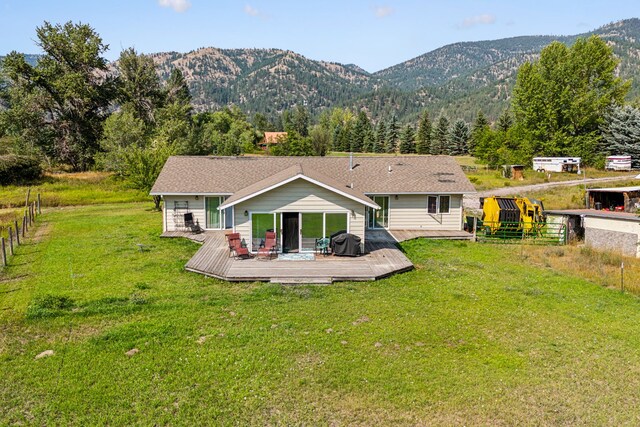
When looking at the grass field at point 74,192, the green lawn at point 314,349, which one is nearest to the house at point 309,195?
the green lawn at point 314,349

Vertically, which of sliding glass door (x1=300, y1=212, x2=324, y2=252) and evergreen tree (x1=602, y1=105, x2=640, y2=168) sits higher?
evergreen tree (x1=602, y1=105, x2=640, y2=168)

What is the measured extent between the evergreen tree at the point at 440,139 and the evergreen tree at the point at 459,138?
104 cm

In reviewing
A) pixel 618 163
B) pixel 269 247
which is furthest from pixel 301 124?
pixel 269 247

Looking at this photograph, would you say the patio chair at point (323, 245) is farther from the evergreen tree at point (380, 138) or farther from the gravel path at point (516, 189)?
the evergreen tree at point (380, 138)

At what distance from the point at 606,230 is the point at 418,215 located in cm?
836

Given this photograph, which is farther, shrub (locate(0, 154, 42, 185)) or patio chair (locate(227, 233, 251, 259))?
shrub (locate(0, 154, 42, 185))

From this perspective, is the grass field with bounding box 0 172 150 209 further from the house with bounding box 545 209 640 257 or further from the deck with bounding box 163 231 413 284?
the house with bounding box 545 209 640 257

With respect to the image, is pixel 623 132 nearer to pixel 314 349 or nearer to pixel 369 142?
pixel 369 142

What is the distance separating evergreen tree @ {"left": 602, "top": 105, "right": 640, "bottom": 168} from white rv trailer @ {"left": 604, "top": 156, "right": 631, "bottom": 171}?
1.77 metres

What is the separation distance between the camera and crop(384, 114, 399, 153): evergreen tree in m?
86.8

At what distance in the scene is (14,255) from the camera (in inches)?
676

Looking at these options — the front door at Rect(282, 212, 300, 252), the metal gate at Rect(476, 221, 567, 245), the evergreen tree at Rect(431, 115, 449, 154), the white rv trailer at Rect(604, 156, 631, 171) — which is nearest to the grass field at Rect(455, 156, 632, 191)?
the white rv trailer at Rect(604, 156, 631, 171)

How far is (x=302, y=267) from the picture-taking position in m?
A: 15.4

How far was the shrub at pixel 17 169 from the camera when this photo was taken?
37438 millimetres
